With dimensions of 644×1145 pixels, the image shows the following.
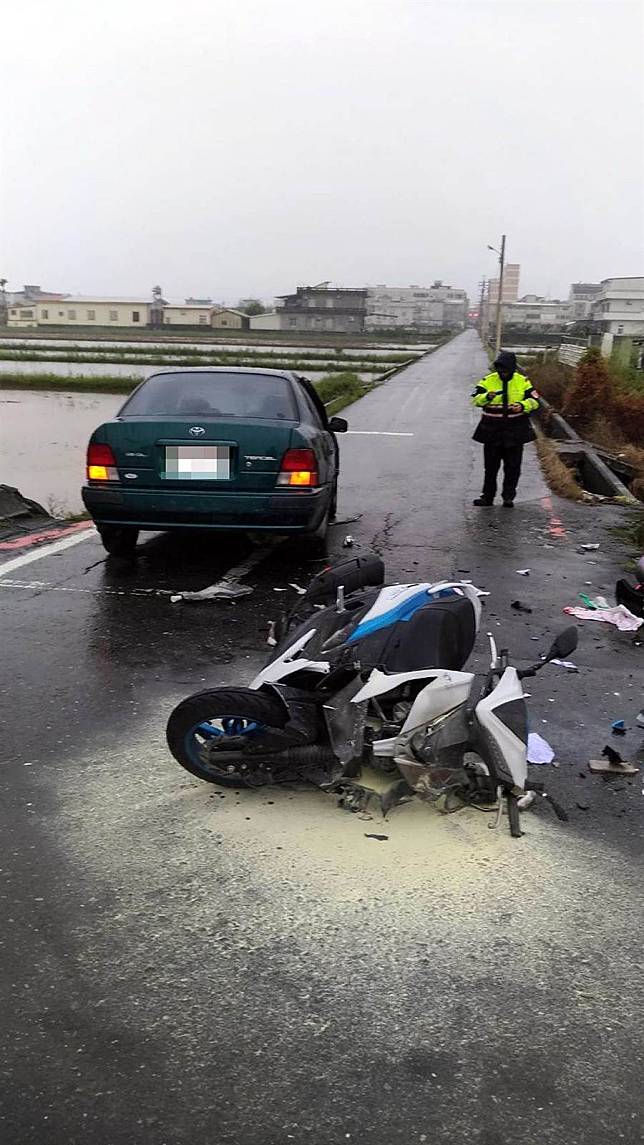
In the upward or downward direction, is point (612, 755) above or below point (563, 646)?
below

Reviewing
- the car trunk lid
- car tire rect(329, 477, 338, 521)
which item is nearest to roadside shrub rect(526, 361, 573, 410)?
car tire rect(329, 477, 338, 521)

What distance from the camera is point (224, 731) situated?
365 cm

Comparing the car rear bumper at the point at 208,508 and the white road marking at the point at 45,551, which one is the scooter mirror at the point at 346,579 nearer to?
the car rear bumper at the point at 208,508

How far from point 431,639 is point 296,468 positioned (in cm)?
319

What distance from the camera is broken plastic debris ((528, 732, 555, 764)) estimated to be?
4.00 meters

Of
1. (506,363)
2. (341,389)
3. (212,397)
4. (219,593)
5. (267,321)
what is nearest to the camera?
(219,593)

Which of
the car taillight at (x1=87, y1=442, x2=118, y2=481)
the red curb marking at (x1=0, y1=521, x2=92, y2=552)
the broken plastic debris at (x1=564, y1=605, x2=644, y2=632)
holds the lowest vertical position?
the red curb marking at (x1=0, y1=521, x2=92, y2=552)

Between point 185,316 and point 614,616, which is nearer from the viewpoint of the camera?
point 614,616

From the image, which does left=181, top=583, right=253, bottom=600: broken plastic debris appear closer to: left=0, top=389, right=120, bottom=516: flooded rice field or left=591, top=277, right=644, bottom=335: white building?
left=0, top=389, right=120, bottom=516: flooded rice field

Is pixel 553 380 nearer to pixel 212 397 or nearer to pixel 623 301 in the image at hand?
pixel 212 397

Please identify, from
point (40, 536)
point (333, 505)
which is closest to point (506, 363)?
point (333, 505)

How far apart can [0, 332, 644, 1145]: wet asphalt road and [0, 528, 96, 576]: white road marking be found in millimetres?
2371

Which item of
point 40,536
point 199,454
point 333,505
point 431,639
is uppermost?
point 199,454

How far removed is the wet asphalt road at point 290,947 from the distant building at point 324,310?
122556 mm
